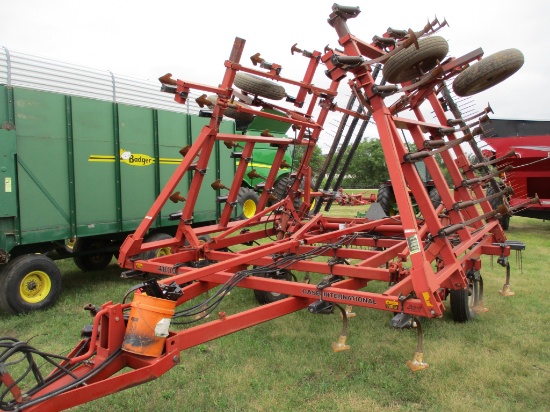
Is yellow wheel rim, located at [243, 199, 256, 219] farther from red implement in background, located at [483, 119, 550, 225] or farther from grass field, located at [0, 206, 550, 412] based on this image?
red implement in background, located at [483, 119, 550, 225]

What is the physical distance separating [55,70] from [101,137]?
119 cm

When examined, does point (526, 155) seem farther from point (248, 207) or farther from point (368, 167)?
point (368, 167)

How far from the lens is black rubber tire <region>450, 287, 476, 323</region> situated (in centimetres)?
430

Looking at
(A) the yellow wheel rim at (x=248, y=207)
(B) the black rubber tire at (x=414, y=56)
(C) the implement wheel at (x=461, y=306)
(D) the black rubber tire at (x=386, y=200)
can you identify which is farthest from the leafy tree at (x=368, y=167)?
(B) the black rubber tire at (x=414, y=56)

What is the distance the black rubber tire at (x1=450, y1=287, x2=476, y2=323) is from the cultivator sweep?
1 centimetres

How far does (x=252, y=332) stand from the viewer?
4207 mm

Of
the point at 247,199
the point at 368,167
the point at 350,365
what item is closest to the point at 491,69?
the point at 350,365

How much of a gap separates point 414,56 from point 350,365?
2.37 m

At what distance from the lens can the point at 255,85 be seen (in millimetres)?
5441

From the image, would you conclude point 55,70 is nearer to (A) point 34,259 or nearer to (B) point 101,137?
(B) point 101,137

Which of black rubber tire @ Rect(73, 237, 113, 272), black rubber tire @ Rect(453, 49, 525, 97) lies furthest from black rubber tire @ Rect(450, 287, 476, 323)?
black rubber tire @ Rect(73, 237, 113, 272)

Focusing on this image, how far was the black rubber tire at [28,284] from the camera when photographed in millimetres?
4629

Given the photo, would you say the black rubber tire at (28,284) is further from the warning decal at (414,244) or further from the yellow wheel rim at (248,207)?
the yellow wheel rim at (248,207)

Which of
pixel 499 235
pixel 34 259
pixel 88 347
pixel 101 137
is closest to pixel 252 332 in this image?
pixel 88 347
